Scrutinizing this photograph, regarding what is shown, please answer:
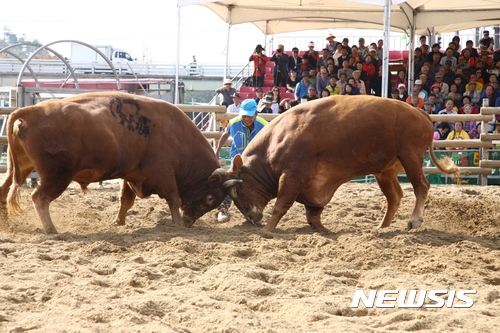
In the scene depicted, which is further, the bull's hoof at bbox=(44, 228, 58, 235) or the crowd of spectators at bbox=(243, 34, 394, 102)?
the crowd of spectators at bbox=(243, 34, 394, 102)

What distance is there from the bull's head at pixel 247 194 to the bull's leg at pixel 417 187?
4.98 feet

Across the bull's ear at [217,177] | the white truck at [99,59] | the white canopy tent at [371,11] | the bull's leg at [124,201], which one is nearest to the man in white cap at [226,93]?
the white canopy tent at [371,11]

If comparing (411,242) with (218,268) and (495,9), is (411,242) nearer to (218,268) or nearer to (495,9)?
(218,268)

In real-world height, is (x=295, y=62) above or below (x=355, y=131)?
above

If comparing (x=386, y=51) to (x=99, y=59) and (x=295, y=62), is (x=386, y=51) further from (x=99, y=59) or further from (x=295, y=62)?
(x=99, y=59)

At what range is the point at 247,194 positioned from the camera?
23.6 feet

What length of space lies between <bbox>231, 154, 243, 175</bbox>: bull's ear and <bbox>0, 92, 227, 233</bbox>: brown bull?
140 millimetres

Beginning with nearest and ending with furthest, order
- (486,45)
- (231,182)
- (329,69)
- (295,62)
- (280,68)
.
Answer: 1. (231,182)
2. (329,69)
3. (486,45)
4. (280,68)
5. (295,62)

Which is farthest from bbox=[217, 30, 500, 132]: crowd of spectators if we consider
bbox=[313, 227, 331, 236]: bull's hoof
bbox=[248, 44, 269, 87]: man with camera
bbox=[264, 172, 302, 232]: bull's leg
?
bbox=[264, 172, 302, 232]: bull's leg

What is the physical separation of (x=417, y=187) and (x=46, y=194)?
3.51 m

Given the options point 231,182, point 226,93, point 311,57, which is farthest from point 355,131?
point 311,57

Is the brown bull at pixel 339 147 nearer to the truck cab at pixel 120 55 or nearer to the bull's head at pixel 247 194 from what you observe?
the bull's head at pixel 247 194

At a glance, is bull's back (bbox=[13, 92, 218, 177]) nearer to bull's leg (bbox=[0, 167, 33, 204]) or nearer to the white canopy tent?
bull's leg (bbox=[0, 167, 33, 204])

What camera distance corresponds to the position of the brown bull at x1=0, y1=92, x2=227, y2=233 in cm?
615
